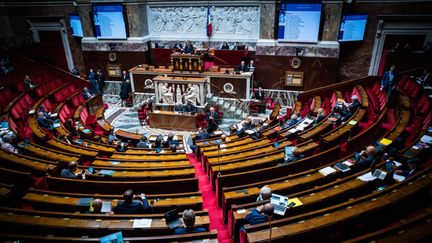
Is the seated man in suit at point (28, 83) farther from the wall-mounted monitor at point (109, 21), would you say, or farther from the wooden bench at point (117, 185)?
the wooden bench at point (117, 185)

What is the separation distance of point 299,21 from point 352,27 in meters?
2.41

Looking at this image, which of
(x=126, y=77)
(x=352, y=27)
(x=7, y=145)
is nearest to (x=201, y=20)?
(x=126, y=77)

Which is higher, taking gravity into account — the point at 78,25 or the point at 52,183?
the point at 78,25

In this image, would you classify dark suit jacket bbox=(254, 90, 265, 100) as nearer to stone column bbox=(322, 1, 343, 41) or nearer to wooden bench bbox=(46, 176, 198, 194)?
stone column bbox=(322, 1, 343, 41)

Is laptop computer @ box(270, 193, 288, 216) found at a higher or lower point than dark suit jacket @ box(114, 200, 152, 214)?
higher

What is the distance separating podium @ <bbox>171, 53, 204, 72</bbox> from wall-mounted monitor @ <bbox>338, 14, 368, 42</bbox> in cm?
660

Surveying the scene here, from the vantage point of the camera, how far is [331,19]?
1290cm

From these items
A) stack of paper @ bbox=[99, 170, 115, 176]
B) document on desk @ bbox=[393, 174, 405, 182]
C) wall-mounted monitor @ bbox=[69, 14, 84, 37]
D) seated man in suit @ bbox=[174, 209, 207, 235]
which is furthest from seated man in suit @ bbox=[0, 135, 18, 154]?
wall-mounted monitor @ bbox=[69, 14, 84, 37]

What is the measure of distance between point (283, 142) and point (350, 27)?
8.13 metres

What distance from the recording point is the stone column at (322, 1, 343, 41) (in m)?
12.7

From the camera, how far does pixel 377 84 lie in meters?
11.6

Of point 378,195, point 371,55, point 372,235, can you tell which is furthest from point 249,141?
point 371,55

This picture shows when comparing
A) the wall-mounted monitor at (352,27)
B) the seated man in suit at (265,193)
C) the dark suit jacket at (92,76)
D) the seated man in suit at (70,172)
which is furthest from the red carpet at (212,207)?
the dark suit jacket at (92,76)

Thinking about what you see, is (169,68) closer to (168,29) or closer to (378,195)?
(168,29)
